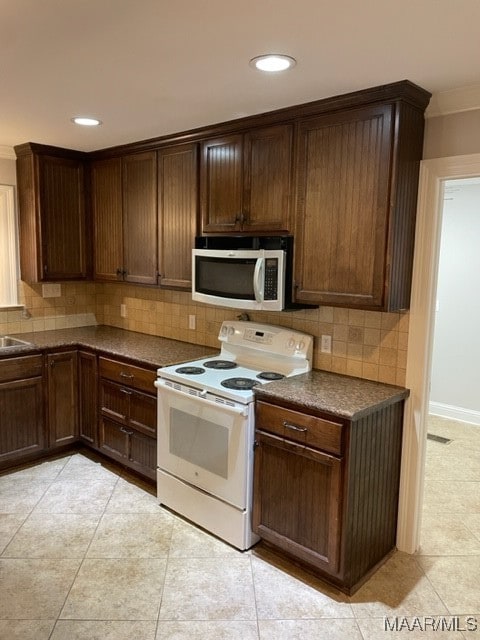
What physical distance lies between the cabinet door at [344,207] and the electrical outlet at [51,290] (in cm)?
247

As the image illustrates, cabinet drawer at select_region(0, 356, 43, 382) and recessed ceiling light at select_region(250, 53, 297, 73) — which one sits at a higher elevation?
recessed ceiling light at select_region(250, 53, 297, 73)

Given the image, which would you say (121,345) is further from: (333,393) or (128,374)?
(333,393)

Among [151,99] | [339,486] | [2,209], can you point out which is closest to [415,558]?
[339,486]

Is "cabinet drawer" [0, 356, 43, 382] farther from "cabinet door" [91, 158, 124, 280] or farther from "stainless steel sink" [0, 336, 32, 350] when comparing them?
"cabinet door" [91, 158, 124, 280]

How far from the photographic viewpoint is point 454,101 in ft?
7.47

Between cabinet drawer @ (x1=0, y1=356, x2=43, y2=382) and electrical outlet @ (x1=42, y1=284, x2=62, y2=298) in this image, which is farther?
electrical outlet @ (x1=42, y1=284, x2=62, y2=298)

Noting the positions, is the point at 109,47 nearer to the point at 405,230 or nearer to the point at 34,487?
the point at 405,230

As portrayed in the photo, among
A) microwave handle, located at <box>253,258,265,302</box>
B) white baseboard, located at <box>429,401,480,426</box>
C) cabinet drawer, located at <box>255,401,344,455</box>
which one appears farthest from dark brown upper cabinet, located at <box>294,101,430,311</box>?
white baseboard, located at <box>429,401,480,426</box>

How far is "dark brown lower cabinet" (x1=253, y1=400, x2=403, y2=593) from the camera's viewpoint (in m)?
2.21

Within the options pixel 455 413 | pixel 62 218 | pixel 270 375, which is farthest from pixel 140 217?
pixel 455 413

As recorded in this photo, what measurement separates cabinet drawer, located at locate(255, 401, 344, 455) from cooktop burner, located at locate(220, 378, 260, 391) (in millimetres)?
139

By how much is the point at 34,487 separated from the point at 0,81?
2483 millimetres

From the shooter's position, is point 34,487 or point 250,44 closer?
point 250,44

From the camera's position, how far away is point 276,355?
2.99 metres
